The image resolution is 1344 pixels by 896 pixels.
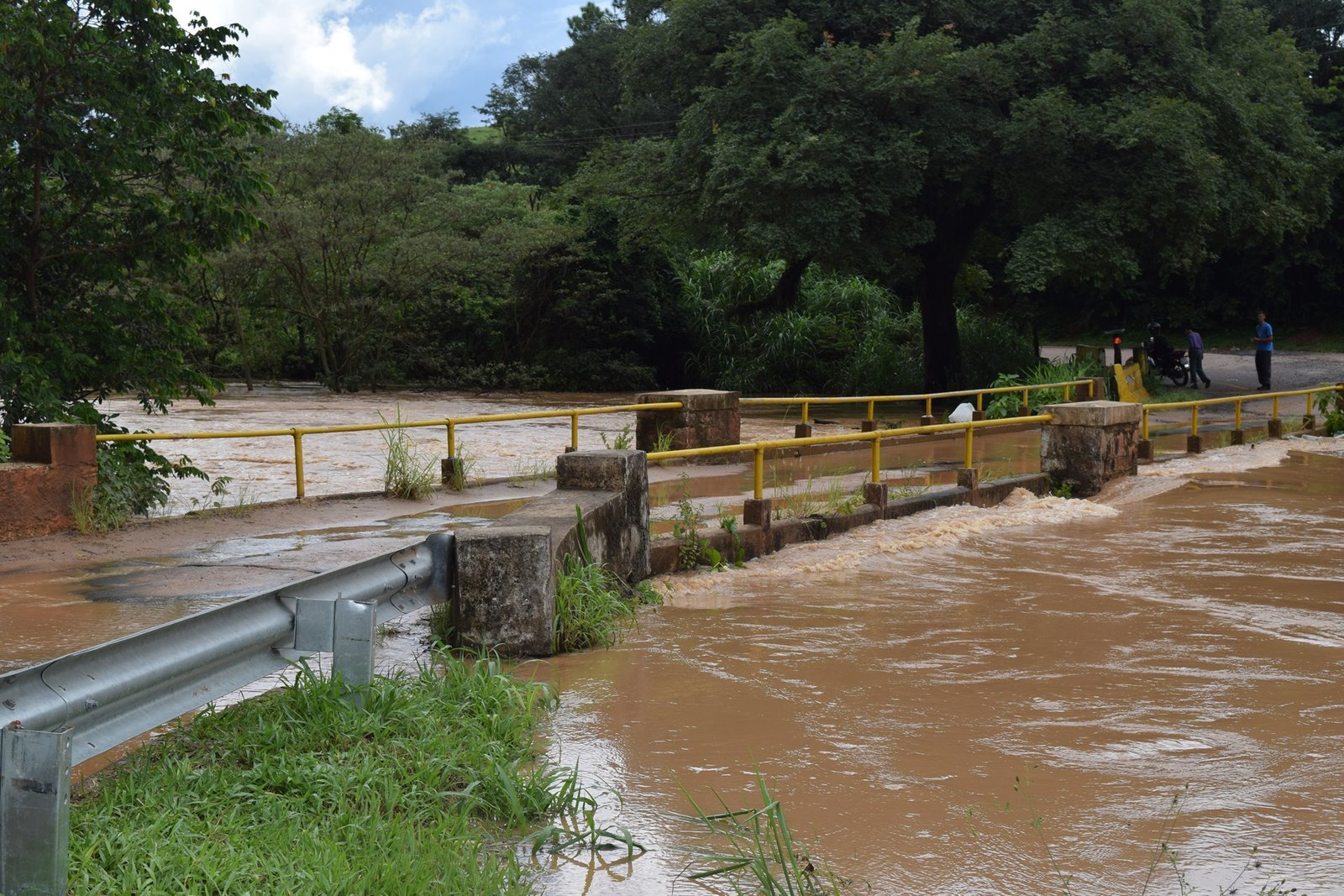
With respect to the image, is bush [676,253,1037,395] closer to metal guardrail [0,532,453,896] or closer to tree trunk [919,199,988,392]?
tree trunk [919,199,988,392]

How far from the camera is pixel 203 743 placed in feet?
16.0

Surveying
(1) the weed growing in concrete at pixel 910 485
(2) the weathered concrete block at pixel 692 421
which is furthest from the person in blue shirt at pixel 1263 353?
(2) the weathered concrete block at pixel 692 421

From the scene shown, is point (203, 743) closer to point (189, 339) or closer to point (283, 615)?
point (283, 615)

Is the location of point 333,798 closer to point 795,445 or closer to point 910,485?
point 795,445

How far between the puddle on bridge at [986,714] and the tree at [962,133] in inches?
548

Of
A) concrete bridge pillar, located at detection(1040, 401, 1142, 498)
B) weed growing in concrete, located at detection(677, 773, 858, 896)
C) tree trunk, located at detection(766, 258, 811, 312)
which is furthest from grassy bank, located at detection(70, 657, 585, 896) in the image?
tree trunk, located at detection(766, 258, 811, 312)

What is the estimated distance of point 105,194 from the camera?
11.6 m

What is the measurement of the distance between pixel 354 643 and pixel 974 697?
2902 mm

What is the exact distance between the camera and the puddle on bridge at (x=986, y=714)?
14.5 feet

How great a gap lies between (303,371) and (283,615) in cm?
3481

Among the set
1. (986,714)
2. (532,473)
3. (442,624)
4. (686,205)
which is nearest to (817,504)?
(532,473)

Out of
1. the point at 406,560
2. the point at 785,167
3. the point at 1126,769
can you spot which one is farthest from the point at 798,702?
the point at 785,167

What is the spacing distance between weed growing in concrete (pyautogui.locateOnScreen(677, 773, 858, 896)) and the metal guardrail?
1.58 meters

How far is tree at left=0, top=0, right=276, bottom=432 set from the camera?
36.7ft
